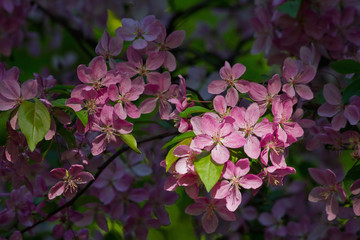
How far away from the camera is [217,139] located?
29.0 inches

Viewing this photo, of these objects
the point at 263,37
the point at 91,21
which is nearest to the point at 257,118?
the point at 263,37

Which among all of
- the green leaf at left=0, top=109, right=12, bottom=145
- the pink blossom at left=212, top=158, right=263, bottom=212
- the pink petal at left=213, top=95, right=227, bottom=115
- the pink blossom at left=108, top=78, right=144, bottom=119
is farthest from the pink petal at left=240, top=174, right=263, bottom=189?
the green leaf at left=0, top=109, right=12, bottom=145

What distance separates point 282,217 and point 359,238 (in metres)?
0.21

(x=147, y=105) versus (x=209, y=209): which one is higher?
(x=147, y=105)

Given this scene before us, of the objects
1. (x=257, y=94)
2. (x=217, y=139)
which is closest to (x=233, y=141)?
(x=217, y=139)

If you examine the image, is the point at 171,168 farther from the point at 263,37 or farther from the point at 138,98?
the point at 263,37

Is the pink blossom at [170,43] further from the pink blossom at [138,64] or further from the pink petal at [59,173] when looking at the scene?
the pink petal at [59,173]

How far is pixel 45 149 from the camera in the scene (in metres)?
0.88

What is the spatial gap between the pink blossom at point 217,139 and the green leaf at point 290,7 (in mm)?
378

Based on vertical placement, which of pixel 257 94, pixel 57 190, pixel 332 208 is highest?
pixel 257 94

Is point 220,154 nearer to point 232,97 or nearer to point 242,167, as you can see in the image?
point 242,167

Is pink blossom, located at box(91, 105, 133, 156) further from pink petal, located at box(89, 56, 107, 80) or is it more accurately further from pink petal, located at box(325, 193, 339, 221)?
pink petal, located at box(325, 193, 339, 221)

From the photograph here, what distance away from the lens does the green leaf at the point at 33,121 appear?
0.74 m

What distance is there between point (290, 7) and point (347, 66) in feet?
0.65
